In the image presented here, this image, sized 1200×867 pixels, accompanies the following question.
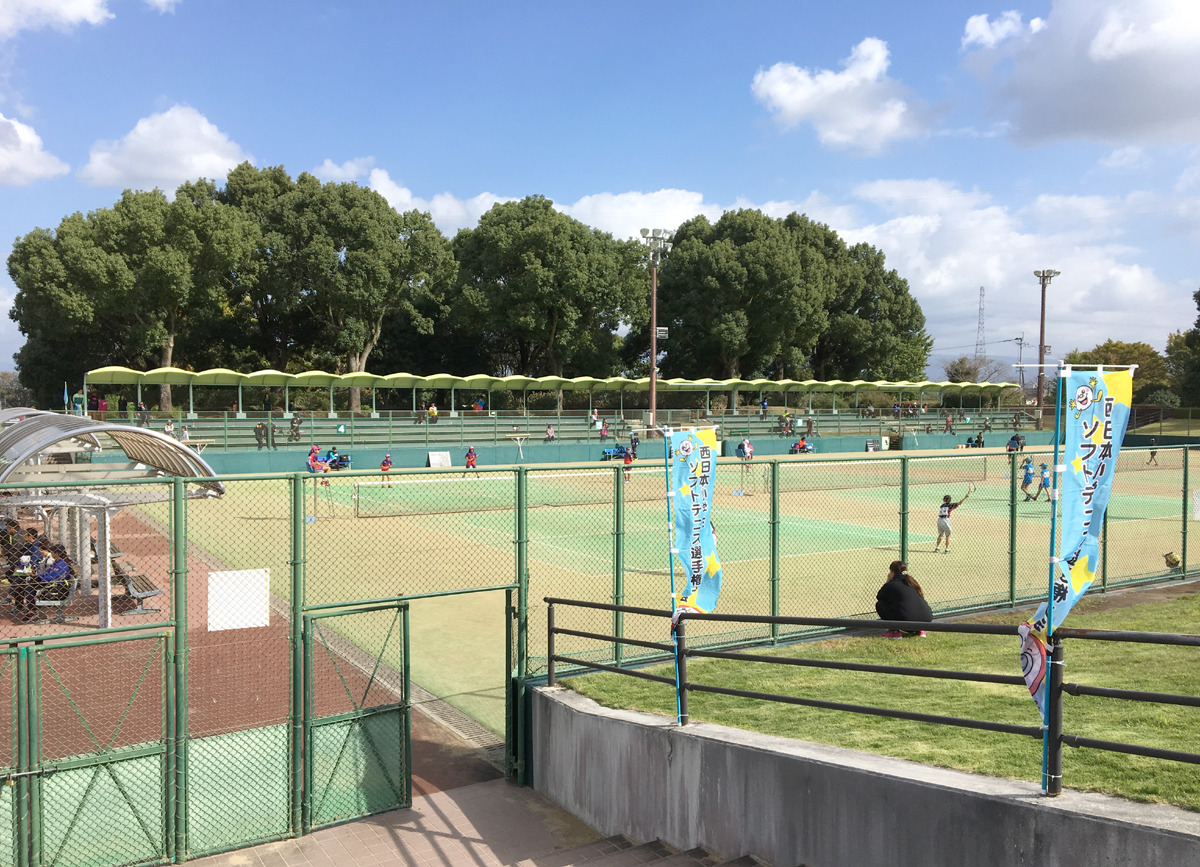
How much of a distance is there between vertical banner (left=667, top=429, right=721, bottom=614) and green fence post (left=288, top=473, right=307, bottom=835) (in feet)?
10.7

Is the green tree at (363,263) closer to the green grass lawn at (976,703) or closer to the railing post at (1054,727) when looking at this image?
the green grass lawn at (976,703)

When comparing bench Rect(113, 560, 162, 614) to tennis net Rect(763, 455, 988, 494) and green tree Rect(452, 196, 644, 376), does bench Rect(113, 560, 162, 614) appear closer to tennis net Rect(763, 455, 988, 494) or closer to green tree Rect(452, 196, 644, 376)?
tennis net Rect(763, 455, 988, 494)

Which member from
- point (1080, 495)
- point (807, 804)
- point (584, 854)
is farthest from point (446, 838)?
point (1080, 495)

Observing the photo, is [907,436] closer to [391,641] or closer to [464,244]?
[464,244]

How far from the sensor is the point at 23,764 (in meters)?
6.25

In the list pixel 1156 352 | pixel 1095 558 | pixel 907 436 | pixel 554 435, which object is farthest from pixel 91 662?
pixel 1156 352

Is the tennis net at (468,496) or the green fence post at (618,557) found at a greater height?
the green fence post at (618,557)

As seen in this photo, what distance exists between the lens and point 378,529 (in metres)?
18.4

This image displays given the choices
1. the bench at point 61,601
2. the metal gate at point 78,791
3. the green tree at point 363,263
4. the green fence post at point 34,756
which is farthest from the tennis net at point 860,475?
the green tree at point 363,263

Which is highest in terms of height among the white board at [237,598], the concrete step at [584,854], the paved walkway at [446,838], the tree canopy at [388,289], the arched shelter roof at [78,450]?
the tree canopy at [388,289]

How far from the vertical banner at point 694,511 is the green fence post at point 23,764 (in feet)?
16.7

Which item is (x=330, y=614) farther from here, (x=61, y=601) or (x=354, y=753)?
(x=61, y=601)

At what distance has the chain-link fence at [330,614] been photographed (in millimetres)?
6738

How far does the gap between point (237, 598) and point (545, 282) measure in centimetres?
4644
